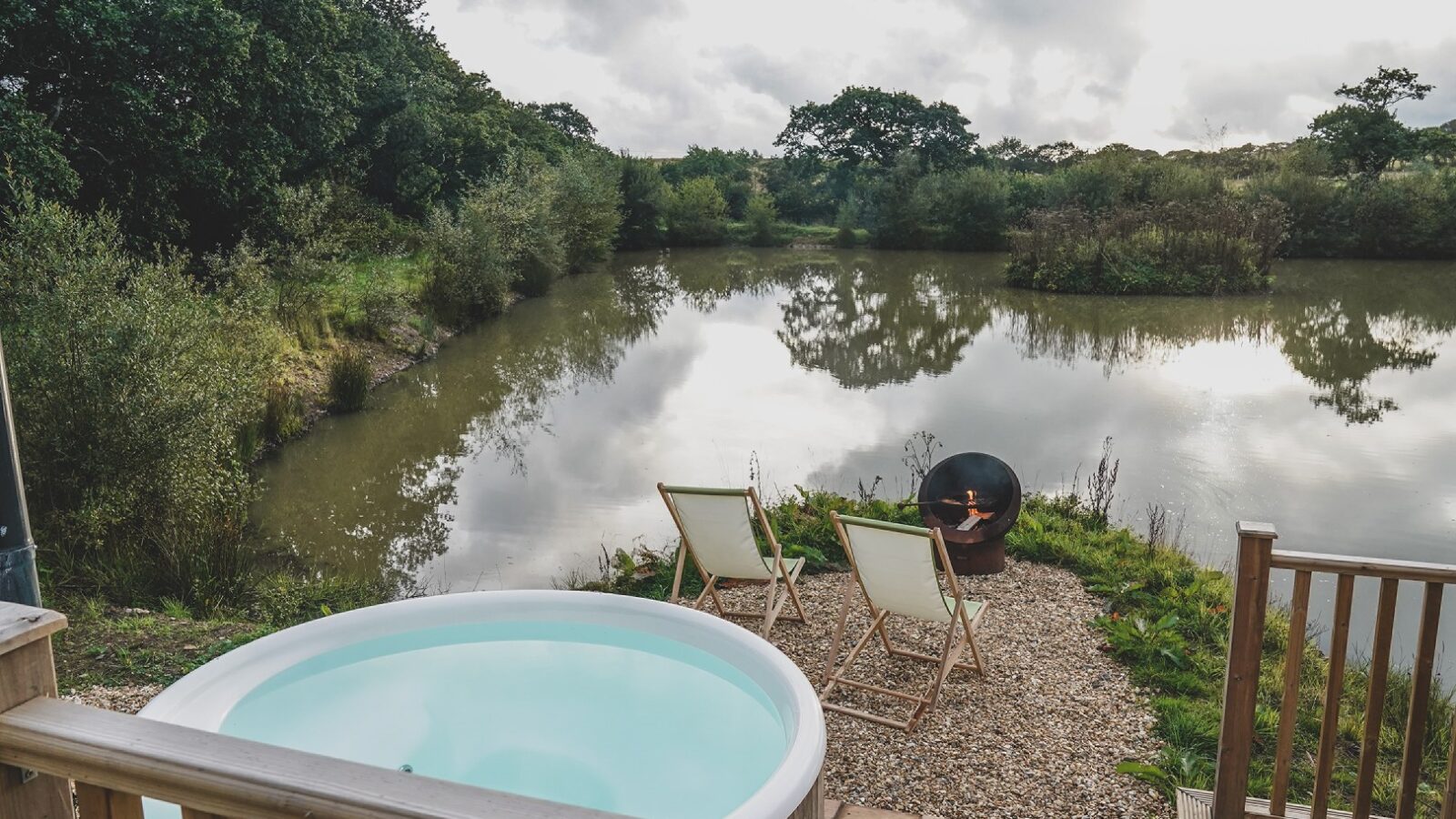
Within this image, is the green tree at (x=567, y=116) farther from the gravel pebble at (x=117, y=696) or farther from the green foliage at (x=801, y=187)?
the gravel pebble at (x=117, y=696)

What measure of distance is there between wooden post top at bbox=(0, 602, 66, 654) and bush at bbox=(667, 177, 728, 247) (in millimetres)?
35632

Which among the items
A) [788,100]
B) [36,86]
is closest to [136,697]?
[36,86]

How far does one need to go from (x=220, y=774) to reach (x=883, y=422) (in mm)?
9563

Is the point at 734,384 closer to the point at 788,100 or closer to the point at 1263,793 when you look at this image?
the point at 1263,793

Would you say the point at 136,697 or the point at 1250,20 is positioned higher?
the point at 1250,20

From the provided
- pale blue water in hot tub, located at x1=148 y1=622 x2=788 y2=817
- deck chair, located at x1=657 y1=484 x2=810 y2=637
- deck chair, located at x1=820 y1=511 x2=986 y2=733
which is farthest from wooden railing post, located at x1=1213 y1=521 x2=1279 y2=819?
deck chair, located at x1=657 y1=484 x2=810 y2=637

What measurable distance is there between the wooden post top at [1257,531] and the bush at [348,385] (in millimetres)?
10511

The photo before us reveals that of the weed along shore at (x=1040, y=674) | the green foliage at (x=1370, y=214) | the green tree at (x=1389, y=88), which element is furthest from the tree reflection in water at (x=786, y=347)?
the green tree at (x=1389, y=88)

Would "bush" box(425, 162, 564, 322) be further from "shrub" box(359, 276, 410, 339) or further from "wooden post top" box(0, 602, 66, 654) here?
"wooden post top" box(0, 602, 66, 654)

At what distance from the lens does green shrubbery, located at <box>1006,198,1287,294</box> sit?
1984cm

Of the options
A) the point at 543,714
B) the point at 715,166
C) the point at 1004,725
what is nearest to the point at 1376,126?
the point at 715,166

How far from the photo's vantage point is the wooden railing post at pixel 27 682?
51.2 inches

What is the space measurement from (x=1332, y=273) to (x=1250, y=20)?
889 cm

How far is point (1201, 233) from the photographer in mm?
20172
